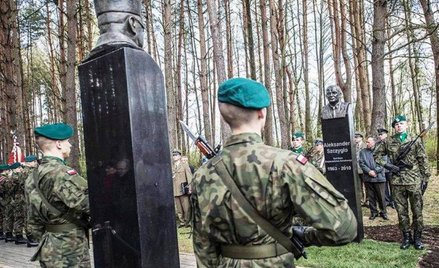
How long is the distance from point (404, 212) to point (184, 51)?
2375 cm

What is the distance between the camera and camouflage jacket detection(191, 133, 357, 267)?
2.12m

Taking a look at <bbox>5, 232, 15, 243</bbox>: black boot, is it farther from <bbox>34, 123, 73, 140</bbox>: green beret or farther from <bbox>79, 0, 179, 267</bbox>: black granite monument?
<bbox>79, 0, 179, 267</bbox>: black granite monument

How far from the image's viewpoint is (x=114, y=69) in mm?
3217

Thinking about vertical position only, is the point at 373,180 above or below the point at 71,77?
below

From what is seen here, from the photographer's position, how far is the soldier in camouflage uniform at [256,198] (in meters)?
2.12

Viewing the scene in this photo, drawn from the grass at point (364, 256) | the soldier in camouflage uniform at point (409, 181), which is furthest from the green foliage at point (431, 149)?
the grass at point (364, 256)

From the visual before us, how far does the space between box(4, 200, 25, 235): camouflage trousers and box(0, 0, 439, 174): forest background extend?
63.8 inches

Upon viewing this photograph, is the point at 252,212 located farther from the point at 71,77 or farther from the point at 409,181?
the point at 71,77

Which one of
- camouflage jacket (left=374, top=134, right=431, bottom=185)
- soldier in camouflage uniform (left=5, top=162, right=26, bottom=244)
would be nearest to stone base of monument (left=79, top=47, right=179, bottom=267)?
camouflage jacket (left=374, top=134, right=431, bottom=185)

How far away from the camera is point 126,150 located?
10.3ft

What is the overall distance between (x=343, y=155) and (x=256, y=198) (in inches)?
238

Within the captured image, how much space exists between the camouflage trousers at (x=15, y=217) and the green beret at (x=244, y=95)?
969 cm

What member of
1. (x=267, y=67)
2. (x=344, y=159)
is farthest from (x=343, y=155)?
(x=267, y=67)

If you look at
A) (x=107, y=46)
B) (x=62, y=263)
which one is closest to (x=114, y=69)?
(x=107, y=46)
